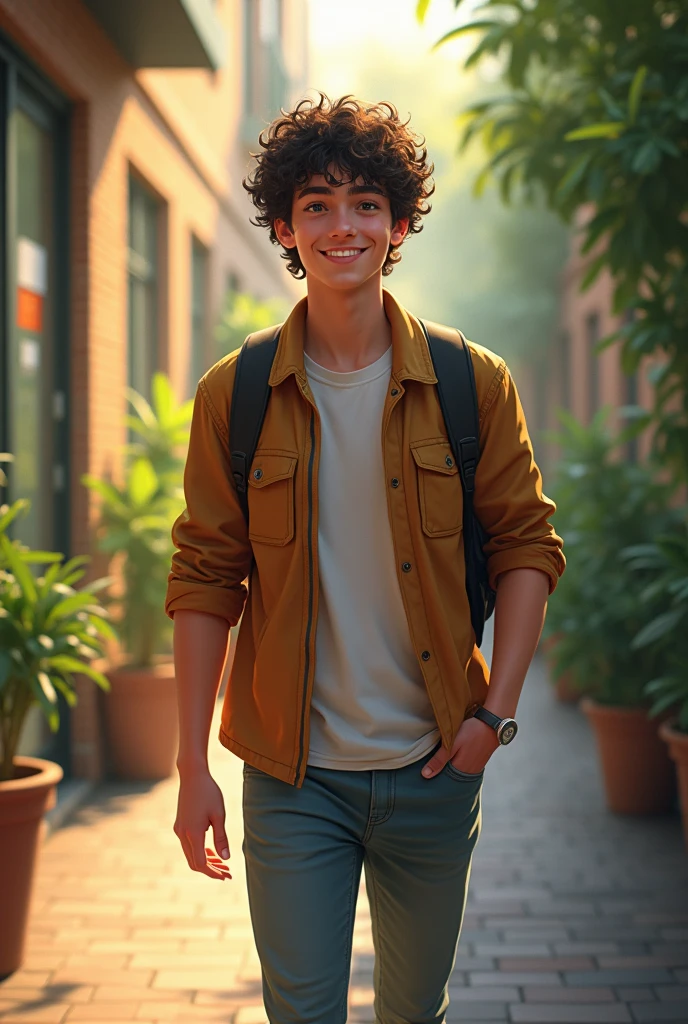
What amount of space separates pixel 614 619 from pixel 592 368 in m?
9.61

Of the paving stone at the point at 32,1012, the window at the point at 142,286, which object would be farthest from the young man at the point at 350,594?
the window at the point at 142,286

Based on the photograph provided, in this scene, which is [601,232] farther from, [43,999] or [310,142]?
[43,999]

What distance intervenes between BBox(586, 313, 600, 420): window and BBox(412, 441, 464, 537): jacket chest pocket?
524 inches

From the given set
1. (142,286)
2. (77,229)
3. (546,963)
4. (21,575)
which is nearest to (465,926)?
(546,963)

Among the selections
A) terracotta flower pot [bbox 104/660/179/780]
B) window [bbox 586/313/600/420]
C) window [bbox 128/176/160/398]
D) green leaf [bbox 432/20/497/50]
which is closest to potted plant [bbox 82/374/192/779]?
terracotta flower pot [bbox 104/660/179/780]

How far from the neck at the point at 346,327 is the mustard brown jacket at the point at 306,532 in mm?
44

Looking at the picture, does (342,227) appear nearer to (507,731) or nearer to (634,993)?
(507,731)

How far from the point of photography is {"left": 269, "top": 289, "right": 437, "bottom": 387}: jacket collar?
8.26 ft

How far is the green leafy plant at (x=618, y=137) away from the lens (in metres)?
4.91

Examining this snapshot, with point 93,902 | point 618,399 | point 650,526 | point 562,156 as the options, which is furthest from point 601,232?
point 618,399

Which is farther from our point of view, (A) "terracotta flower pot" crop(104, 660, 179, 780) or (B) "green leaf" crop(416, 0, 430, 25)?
(A) "terracotta flower pot" crop(104, 660, 179, 780)

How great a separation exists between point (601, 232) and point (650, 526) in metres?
2.63

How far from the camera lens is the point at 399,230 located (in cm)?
267

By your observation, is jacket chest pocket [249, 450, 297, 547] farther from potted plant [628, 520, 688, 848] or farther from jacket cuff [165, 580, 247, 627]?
potted plant [628, 520, 688, 848]
